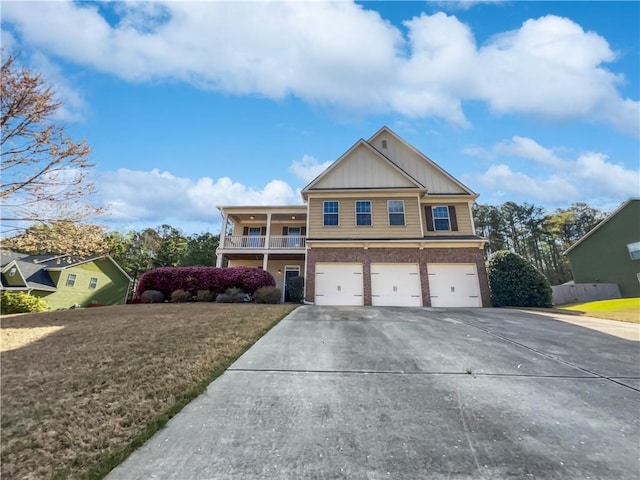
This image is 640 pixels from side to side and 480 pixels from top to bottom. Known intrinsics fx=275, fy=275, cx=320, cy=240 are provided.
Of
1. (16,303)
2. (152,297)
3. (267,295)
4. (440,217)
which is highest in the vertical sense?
(440,217)

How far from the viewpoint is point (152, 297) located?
1208 cm

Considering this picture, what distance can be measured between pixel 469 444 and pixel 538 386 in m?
1.98

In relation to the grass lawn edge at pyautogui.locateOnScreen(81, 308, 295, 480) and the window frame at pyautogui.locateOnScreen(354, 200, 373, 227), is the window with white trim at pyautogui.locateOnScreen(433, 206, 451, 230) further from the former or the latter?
the grass lawn edge at pyautogui.locateOnScreen(81, 308, 295, 480)

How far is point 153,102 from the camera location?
11.5m

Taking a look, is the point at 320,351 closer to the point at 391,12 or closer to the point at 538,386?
the point at 538,386

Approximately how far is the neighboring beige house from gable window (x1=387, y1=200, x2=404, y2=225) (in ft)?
0.17

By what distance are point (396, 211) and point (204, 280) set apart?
33.0 feet

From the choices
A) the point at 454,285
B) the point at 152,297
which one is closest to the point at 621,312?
the point at 454,285

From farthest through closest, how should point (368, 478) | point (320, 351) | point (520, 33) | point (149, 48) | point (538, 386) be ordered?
point (520, 33), point (149, 48), point (320, 351), point (538, 386), point (368, 478)

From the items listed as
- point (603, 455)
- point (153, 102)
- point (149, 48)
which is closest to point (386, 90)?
point (149, 48)

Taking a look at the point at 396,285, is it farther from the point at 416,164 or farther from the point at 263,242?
the point at 263,242

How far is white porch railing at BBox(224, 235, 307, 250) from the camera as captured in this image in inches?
653

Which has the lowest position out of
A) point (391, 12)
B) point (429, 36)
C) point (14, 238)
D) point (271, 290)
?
point (271, 290)

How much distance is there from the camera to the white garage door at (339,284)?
13172mm
